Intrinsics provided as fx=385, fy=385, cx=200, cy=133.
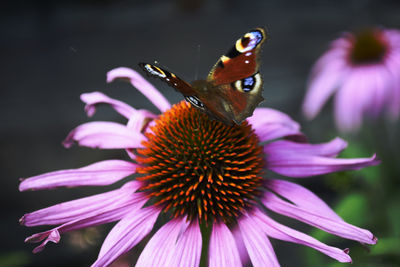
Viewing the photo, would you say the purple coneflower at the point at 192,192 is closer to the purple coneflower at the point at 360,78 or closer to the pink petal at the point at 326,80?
the purple coneflower at the point at 360,78

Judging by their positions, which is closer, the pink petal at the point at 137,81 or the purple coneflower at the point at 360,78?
the pink petal at the point at 137,81

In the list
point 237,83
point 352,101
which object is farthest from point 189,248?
point 352,101

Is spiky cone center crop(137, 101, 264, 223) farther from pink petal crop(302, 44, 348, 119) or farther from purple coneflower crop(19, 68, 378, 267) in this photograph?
pink petal crop(302, 44, 348, 119)

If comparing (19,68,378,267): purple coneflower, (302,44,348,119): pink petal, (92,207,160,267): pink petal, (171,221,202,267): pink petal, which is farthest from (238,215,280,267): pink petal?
→ (302,44,348,119): pink petal

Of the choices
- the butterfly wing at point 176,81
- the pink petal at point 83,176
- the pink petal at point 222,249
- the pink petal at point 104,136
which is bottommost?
the pink petal at point 222,249

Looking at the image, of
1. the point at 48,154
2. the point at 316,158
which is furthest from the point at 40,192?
the point at 316,158

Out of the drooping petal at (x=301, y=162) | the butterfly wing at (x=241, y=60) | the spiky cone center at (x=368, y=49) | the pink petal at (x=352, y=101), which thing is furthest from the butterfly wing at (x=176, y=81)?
the spiky cone center at (x=368, y=49)
